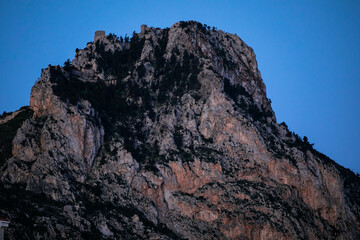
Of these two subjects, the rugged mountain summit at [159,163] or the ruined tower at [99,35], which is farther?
the ruined tower at [99,35]

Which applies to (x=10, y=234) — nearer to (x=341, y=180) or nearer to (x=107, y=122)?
(x=107, y=122)

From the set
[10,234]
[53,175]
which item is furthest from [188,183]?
[10,234]

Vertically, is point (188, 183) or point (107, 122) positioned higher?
point (107, 122)

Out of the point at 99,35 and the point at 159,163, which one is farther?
the point at 99,35

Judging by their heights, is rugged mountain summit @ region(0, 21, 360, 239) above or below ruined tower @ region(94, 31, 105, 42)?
below

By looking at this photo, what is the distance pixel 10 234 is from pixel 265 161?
4382 cm

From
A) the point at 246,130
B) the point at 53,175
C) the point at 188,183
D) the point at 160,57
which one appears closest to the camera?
the point at 53,175

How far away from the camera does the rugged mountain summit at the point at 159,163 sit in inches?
3730

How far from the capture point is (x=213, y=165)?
104250mm

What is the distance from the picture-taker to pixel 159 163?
105m

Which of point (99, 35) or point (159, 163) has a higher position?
point (99, 35)

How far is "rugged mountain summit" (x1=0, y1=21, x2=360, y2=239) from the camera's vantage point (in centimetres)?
9475

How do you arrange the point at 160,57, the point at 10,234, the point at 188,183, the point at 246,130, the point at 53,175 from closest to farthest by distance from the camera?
the point at 10,234 < the point at 53,175 < the point at 188,183 < the point at 246,130 < the point at 160,57

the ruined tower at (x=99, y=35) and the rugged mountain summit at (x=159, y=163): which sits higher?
the ruined tower at (x=99, y=35)
